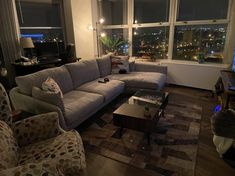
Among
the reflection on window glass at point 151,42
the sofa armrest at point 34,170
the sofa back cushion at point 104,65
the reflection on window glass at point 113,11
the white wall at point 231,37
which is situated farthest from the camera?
the reflection on window glass at point 113,11

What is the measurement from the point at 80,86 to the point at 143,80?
122 centimetres

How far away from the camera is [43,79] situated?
2.45 meters

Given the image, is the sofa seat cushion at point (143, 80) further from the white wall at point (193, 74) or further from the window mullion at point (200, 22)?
the window mullion at point (200, 22)

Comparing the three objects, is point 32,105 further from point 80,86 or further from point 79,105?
point 80,86

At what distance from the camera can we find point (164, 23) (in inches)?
179

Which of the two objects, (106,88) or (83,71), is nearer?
(106,88)

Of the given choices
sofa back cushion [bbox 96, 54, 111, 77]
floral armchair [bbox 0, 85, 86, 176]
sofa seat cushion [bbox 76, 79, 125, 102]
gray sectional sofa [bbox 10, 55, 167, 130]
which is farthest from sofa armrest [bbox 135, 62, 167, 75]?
floral armchair [bbox 0, 85, 86, 176]

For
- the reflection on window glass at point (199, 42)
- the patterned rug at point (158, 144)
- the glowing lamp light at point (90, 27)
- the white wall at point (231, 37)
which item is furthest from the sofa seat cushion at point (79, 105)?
the glowing lamp light at point (90, 27)

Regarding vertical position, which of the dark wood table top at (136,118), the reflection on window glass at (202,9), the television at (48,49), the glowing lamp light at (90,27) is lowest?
the dark wood table top at (136,118)

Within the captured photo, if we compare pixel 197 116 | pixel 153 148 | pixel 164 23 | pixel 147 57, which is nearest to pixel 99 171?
pixel 153 148

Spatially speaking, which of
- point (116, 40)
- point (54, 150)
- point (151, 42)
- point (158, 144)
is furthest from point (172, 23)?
point (54, 150)

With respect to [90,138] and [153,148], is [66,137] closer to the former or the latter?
[90,138]

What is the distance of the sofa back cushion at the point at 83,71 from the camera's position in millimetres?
3045

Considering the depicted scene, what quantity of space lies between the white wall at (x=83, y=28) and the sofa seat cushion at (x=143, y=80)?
7.72 feet
